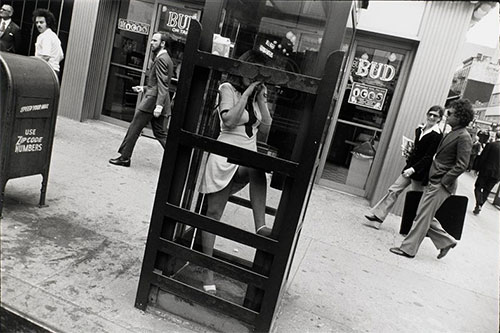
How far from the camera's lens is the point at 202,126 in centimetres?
296

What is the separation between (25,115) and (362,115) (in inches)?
223

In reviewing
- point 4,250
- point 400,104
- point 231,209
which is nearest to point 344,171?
point 400,104

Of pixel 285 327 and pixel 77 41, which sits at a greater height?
pixel 77 41

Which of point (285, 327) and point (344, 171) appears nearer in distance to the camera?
point (285, 327)

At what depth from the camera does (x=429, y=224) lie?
5160 millimetres

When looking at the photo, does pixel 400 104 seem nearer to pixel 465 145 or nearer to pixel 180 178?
pixel 465 145

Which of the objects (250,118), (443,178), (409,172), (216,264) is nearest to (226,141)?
(250,118)

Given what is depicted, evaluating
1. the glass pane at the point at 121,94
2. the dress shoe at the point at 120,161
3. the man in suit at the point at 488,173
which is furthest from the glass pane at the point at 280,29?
the man in suit at the point at 488,173

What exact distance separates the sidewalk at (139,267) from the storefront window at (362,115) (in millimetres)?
1478

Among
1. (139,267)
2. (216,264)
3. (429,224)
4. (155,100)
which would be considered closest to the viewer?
(216,264)

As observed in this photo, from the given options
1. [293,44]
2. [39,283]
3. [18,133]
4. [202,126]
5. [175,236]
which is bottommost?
[39,283]

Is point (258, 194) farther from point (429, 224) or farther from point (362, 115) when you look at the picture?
point (362, 115)

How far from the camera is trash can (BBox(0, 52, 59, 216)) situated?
134 inches

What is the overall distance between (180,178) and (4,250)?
1.54m
